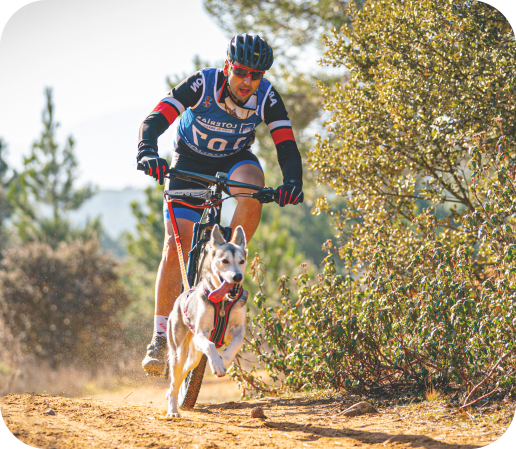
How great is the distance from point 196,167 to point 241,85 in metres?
1.02

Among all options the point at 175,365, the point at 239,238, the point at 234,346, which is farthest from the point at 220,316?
the point at 175,365

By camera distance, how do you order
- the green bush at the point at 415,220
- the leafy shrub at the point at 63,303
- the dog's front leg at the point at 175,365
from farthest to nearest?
the leafy shrub at the point at 63,303, the green bush at the point at 415,220, the dog's front leg at the point at 175,365

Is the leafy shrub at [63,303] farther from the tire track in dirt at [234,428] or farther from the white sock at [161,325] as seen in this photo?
the white sock at [161,325]

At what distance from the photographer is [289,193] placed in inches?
176

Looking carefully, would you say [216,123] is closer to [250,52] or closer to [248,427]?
[250,52]

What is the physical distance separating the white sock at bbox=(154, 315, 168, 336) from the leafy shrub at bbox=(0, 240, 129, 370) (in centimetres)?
→ 1272

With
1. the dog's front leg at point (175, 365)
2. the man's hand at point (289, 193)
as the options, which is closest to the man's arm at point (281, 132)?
the man's hand at point (289, 193)

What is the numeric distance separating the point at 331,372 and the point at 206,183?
2.57 m

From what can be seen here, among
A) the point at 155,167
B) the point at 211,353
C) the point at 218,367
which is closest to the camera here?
the point at 218,367

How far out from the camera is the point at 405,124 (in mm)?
5812

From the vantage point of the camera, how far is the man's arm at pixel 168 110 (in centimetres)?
465

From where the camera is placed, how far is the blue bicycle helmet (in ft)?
14.9

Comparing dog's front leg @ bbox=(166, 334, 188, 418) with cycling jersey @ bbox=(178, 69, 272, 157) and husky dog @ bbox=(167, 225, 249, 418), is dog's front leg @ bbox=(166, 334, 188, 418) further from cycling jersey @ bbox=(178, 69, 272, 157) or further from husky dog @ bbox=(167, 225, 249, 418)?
cycling jersey @ bbox=(178, 69, 272, 157)

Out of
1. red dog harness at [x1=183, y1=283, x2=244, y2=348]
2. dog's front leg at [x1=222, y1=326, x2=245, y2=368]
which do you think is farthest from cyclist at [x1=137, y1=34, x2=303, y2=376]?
dog's front leg at [x1=222, y1=326, x2=245, y2=368]
